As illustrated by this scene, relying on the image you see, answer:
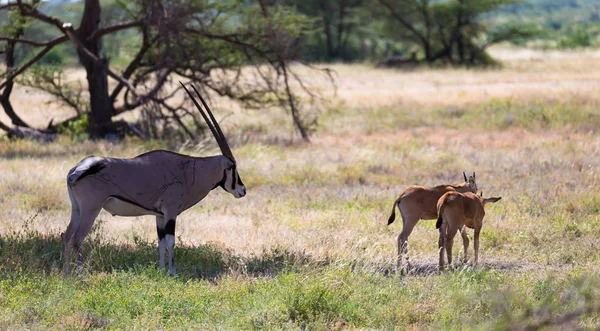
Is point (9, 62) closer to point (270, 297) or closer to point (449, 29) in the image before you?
point (270, 297)

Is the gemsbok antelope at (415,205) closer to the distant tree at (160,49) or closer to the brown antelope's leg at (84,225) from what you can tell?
the brown antelope's leg at (84,225)

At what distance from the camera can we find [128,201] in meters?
7.99

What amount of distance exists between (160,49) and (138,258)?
11.4m

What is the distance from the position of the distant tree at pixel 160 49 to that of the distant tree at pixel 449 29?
86.1 feet

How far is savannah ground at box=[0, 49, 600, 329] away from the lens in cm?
678

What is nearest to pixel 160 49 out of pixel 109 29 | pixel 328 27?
pixel 109 29

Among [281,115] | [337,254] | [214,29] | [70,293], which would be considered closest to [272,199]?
[337,254]

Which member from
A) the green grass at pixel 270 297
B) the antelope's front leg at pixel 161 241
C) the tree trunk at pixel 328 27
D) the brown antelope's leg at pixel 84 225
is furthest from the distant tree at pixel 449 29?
the brown antelope's leg at pixel 84 225

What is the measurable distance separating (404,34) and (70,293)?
4473cm

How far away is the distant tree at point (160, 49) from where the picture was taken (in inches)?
690

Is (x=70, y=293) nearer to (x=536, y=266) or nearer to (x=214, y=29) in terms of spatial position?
(x=536, y=266)

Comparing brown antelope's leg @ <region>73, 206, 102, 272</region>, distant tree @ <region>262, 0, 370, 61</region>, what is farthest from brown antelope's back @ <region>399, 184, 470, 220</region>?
distant tree @ <region>262, 0, 370, 61</region>

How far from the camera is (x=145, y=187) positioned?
318 inches

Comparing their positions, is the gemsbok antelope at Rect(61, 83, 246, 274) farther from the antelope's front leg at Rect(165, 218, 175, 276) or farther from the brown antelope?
the brown antelope
